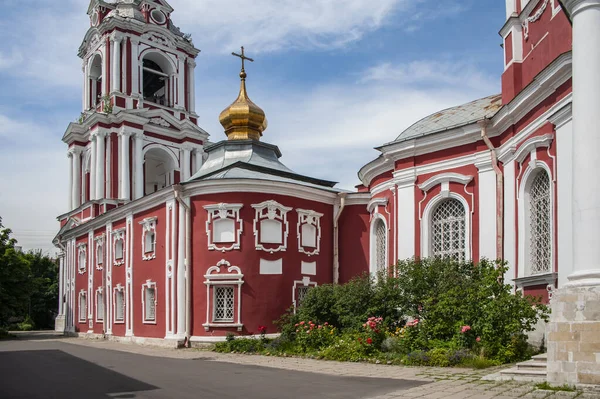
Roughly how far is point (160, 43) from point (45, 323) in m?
23.2

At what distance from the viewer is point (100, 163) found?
1227 inches

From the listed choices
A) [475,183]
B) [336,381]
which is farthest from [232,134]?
[336,381]

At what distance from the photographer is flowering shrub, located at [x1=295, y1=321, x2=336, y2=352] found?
52.7ft

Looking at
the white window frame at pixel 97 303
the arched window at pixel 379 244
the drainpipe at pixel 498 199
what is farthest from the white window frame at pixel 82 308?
the drainpipe at pixel 498 199

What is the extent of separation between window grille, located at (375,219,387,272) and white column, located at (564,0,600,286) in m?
11.1

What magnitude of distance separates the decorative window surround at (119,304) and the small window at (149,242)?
3064 millimetres

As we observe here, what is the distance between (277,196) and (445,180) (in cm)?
580

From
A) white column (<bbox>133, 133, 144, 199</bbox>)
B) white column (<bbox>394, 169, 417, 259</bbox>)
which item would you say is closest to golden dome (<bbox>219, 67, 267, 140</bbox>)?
white column (<bbox>133, 133, 144, 199</bbox>)

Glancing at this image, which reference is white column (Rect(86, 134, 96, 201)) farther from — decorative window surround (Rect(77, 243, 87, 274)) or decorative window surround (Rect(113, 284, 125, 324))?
decorative window surround (Rect(113, 284, 125, 324))

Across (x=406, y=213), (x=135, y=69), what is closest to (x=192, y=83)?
(x=135, y=69)

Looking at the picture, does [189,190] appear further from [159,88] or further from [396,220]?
[159,88]

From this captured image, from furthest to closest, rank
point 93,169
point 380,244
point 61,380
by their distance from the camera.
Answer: point 93,169
point 380,244
point 61,380

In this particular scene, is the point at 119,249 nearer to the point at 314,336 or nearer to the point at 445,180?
the point at 314,336

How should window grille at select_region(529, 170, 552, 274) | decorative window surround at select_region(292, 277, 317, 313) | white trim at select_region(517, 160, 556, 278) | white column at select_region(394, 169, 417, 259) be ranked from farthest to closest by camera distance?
decorative window surround at select_region(292, 277, 317, 313), white column at select_region(394, 169, 417, 259), white trim at select_region(517, 160, 556, 278), window grille at select_region(529, 170, 552, 274)
